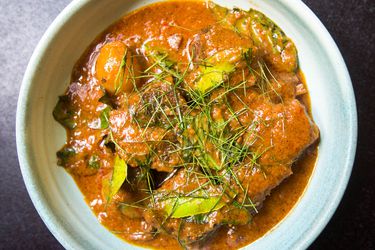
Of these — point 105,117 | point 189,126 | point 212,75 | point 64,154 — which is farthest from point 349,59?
point 64,154

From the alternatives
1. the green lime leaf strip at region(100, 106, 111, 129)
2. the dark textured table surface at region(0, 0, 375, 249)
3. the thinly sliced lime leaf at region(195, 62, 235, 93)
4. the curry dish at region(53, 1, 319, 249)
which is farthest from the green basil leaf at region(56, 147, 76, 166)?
the thinly sliced lime leaf at region(195, 62, 235, 93)

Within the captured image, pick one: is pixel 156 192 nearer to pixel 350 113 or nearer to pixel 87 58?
pixel 87 58

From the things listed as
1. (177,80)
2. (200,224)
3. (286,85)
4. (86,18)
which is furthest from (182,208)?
(86,18)

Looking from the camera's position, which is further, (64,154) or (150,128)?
(64,154)

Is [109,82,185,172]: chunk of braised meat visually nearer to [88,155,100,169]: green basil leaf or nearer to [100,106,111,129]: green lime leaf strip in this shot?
[100,106,111,129]: green lime leaf strip

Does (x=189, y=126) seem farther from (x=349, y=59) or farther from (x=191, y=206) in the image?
(x=349, y=59)

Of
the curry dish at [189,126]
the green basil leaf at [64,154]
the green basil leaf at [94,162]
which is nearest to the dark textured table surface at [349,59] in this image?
the curry dish at [189,126]

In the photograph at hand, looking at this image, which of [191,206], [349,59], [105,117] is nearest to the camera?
[191,206]
